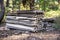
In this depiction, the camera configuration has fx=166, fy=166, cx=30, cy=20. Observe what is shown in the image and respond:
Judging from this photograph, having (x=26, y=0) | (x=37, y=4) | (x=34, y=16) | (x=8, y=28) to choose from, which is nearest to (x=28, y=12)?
(x=34, y=16)

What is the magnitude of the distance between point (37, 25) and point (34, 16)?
1025 millimetres

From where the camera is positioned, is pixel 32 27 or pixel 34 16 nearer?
pixel 32 27

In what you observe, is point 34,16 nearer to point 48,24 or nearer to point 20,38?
point 48,24

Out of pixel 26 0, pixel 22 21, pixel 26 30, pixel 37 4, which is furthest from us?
pixel 37 4

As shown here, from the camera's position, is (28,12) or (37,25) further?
(28,12)

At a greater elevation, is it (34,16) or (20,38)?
(34,16)

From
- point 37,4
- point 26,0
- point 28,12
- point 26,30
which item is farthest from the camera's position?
point 37,4

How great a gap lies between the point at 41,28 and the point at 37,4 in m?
4.65

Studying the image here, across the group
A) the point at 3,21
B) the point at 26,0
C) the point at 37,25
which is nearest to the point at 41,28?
the point at 37,25

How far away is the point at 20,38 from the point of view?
5535mm

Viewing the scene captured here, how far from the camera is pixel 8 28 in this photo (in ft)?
24.4

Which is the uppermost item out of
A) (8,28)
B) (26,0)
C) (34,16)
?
(26,0)

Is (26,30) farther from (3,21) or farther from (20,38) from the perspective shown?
(3,21)

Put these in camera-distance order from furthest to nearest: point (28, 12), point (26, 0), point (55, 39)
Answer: point (26, 0) < point (28, 12) < point (55, 39)
